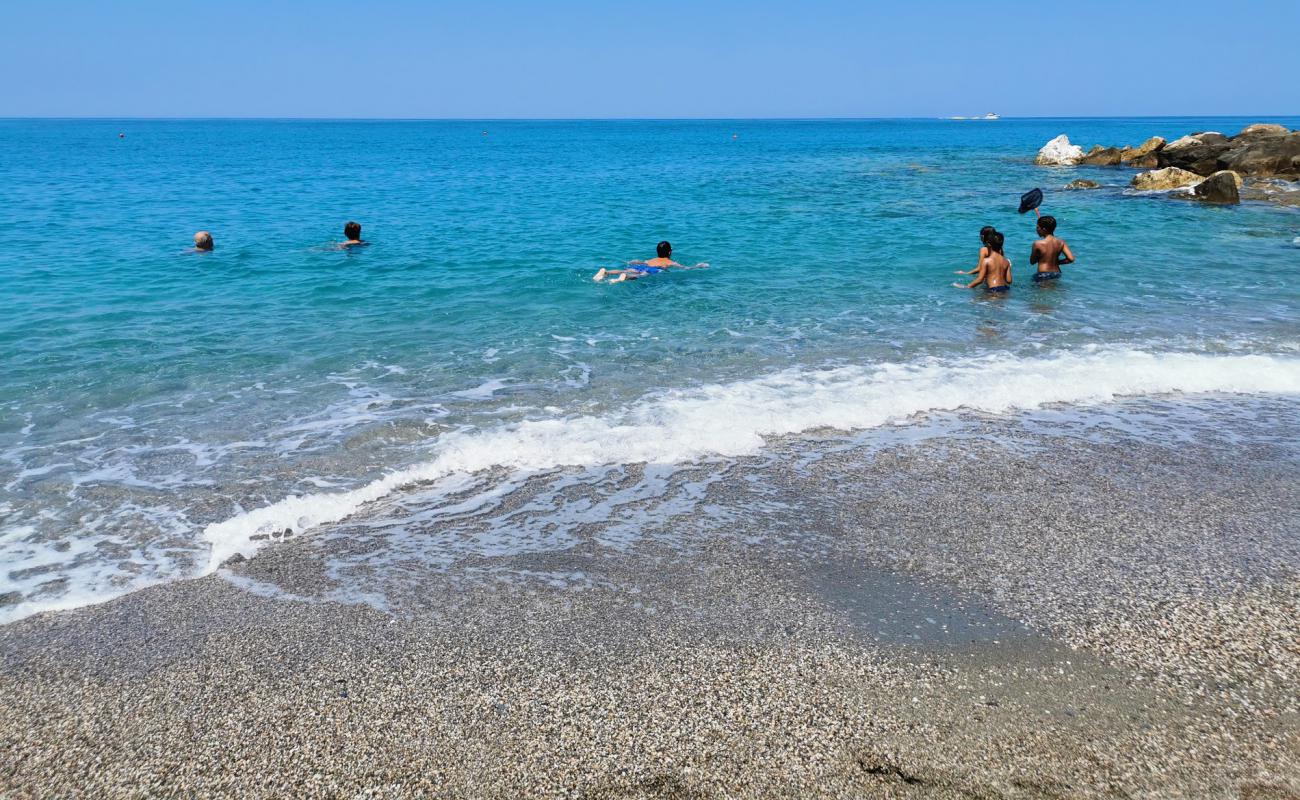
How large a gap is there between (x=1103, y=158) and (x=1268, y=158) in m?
12.8

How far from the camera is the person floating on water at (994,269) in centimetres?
1298

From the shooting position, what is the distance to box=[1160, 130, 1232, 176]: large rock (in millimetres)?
32750

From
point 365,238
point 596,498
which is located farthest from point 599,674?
point 365,238

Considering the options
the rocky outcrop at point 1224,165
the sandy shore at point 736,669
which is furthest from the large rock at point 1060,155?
the sandy shore at point 736,669

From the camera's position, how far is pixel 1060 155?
4406cm

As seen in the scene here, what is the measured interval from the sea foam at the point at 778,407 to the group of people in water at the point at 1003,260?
3.59m

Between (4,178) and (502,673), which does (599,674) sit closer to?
(502,673)

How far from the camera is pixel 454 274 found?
15.5 m

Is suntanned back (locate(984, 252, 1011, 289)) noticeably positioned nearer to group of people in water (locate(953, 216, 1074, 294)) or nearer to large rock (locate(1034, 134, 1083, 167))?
group of people in water (locate(953, 216, 1074, 294))

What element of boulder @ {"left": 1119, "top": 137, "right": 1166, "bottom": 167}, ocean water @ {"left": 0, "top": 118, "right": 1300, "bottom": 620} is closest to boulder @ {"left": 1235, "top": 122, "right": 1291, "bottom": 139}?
boulder @ {"left": 1119, "top": 137, "right": 1166, "bottom": 167}

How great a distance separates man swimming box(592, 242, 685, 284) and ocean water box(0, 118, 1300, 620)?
36 cm

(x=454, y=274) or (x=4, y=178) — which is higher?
(x=4, y=178)

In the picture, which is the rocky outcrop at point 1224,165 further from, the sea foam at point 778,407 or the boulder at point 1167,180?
the sea foam at point 778,407

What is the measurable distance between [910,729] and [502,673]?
191 centimetres
